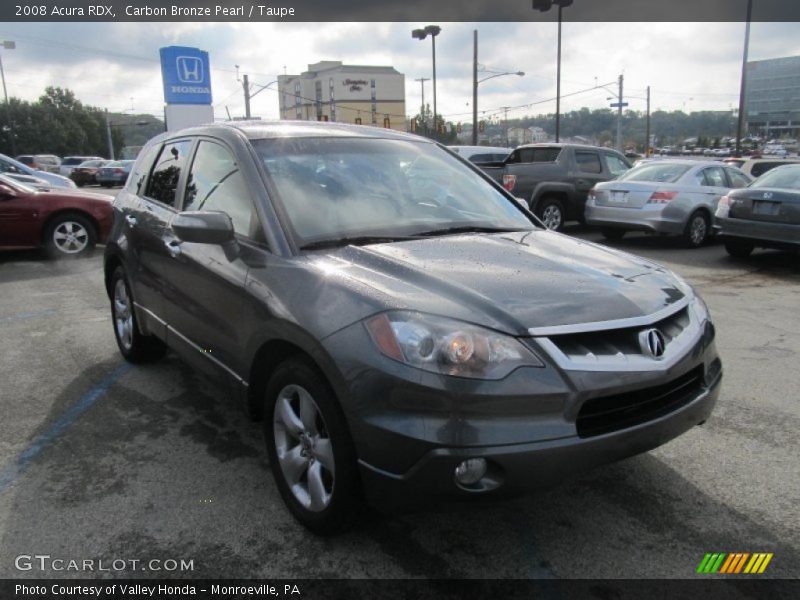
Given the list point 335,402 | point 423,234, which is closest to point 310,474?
point 335,402

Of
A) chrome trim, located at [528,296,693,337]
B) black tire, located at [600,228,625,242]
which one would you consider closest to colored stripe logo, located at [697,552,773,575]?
chrome trim, located at [528,296,693,337]

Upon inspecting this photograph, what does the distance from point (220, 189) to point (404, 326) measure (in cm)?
173

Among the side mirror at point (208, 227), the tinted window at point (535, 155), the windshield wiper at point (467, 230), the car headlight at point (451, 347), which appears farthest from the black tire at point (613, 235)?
the car headlight at point (451, 347)

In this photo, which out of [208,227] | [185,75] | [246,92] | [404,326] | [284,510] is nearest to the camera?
[404,326]

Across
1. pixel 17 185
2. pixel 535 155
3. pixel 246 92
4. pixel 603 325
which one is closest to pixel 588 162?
pixel 535 155

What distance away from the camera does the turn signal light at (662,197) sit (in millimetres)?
10603

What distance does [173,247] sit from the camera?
3.80 meters

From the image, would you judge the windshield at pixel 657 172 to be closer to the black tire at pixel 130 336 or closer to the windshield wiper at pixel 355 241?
the black tire at pixel 130 336

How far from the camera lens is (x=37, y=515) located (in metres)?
2.90

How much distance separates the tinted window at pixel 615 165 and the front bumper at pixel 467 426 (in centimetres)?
1168

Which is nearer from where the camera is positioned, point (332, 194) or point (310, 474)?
point (310, 474)

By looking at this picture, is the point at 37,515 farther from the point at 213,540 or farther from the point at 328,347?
the point at 328,347

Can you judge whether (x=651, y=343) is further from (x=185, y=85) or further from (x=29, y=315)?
(x=185, y=85)

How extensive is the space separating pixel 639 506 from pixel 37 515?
275 centimetres
